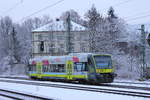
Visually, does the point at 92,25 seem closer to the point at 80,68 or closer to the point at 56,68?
the point at 56,68

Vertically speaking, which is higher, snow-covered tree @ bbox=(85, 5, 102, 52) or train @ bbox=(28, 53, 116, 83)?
snow-covered tree @ bbox=(85, 5, 102, 52)

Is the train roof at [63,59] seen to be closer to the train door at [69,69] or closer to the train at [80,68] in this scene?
the train at [80,68]

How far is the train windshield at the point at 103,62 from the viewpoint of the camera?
26398 mm

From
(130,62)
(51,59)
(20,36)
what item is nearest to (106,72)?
(51,59)

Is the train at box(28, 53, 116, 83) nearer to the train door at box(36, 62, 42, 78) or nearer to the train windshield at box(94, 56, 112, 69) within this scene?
the train windshield at box(94, 56, 112, 69)

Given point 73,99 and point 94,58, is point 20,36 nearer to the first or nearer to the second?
point 94,58

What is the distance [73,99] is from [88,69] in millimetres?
11814

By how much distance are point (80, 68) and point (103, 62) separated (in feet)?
7.24

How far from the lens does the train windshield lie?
86.6 ft

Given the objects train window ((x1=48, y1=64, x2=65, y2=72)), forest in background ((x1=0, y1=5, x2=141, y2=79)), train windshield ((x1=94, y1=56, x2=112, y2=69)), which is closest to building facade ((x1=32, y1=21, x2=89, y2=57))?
forest in background ((x1=0, y1=5, x2=141, y2=79))

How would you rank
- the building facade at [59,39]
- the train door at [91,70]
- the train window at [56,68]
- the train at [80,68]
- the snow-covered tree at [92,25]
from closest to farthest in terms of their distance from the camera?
the train door at [91,70] → the train at [80,68] → the train window at [56,68] → the snow-covered tree at [92,25] → the building facade at [59,39]

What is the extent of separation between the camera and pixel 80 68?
2777 cm

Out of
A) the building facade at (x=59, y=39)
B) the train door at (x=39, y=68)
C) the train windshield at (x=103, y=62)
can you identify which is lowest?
the train door at (x=39, y=68)

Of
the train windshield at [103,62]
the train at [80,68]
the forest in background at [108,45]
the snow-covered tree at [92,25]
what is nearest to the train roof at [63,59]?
the train at [80,68]
